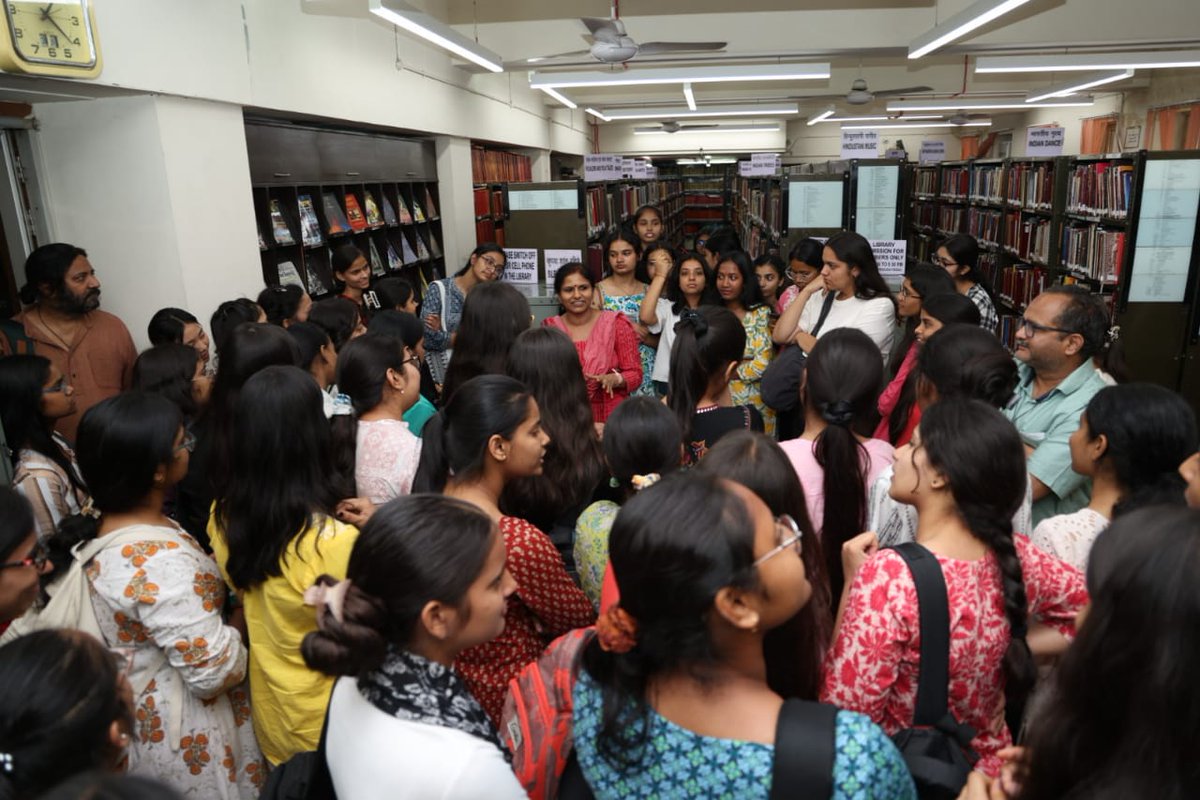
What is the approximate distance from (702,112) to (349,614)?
11796mm

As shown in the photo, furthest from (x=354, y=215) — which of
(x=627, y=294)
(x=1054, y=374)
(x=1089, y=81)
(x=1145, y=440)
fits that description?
(x=1089, y=81)

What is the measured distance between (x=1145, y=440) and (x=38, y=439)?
268 cm

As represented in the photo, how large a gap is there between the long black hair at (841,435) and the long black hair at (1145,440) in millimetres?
496

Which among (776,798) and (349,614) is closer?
(776,798)

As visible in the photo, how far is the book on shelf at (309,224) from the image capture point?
494 cm

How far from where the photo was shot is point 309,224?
5020 mm

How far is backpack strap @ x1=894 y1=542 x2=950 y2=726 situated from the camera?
1.21 m

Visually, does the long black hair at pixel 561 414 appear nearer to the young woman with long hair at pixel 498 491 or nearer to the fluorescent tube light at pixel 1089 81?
the young woman with long hair at pixel 498 491

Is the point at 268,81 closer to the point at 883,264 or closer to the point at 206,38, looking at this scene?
the point at 206,38

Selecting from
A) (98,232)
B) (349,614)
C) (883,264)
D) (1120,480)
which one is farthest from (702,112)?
(349,614)

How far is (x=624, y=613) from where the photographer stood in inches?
37.4

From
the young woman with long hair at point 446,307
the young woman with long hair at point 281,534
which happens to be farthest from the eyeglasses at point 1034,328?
the young woman with long hair at point 446,307

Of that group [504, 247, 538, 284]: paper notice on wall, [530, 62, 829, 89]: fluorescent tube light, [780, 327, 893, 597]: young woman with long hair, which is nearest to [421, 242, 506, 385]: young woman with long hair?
[504, 247, 538, 284]: paper notice on wall

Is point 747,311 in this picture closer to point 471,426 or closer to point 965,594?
point 471,426
